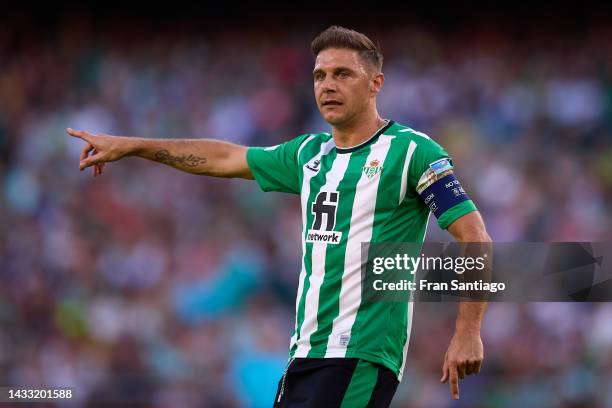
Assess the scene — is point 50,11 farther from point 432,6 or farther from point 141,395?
point 141,395

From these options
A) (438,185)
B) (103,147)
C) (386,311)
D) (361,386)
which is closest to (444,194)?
(438,185)

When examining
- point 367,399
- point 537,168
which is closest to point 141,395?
point 367,399

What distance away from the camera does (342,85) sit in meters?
4.82

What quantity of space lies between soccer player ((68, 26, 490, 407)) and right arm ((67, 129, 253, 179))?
0.19m

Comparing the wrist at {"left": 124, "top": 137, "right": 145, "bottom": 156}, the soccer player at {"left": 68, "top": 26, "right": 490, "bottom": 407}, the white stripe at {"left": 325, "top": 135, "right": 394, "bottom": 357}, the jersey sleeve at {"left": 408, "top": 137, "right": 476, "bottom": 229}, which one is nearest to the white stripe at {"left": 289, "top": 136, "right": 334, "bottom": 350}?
the soccer player at {"left": 68, "top": 26, "right": 490, "bottom": 407}

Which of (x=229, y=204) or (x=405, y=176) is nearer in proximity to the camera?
(x=405, y=176)

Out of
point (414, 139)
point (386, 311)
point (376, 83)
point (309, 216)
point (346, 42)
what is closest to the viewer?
point (386, 311)

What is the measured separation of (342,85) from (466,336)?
1.40 m

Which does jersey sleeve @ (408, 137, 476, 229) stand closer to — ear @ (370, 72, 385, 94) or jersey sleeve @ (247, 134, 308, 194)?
ear @ (370, 72, 385, 94)

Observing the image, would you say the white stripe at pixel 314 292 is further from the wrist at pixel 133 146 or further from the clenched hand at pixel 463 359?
the wrist at pixel 133 146

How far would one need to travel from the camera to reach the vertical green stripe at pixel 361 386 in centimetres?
441

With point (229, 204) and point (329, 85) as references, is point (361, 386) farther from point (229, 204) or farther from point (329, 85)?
point (229, 204)

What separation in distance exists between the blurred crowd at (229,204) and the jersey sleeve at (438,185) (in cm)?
439

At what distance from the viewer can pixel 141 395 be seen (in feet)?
27.3
